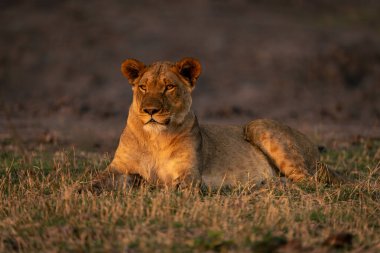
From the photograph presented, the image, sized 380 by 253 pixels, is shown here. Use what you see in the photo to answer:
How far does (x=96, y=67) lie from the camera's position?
19.5 m

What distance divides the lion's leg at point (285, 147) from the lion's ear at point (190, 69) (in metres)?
1.27

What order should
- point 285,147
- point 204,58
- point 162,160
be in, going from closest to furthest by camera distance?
point 162,160 < point 285,147 < point 204,58

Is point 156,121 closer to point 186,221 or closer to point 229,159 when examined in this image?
point 229,159

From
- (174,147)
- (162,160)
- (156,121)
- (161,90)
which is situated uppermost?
(161,90)

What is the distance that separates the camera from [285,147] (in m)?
7.49

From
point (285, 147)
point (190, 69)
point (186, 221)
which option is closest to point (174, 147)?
point (190, 69)

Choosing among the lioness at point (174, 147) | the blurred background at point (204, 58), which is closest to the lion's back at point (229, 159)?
the lioness at point (174, 147)

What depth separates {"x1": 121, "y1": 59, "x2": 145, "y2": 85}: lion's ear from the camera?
6.66m

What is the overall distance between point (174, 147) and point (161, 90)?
597mm

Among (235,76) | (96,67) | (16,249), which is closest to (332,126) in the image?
(235,76)

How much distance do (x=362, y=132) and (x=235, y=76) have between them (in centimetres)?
689

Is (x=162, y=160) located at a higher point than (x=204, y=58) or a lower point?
lower

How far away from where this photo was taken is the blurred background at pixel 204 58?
16016mm

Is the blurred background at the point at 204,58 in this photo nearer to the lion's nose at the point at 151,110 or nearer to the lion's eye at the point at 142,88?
the lion's eye at the point at 142,88
